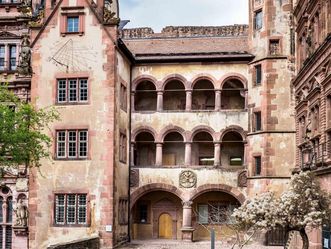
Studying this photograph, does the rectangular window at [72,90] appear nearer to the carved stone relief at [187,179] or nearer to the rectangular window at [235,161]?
the carved stone relief at [187,179]

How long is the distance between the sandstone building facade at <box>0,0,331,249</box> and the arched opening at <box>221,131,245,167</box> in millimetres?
Answer: 66

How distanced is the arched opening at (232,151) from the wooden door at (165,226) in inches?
205

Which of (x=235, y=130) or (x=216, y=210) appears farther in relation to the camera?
(x=216, y=210)

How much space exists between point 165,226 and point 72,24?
1457 cm

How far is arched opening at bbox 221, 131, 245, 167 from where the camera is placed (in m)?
40.0

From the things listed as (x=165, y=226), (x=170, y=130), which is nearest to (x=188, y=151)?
(x=170, y=130)

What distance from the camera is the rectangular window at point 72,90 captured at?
35.4 m

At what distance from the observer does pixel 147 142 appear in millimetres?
39875

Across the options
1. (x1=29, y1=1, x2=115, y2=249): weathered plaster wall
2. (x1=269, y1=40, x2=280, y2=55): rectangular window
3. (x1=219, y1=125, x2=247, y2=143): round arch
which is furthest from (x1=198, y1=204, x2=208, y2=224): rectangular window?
(x1=269, y1=40, x2=280, y2=55): rectangular window

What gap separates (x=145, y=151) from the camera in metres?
40.9

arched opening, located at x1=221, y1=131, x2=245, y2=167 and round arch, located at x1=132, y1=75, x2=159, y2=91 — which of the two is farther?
arched opening, located at x1=221, y1=131, x2=245, y2=167

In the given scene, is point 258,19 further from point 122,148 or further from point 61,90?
point 61,90

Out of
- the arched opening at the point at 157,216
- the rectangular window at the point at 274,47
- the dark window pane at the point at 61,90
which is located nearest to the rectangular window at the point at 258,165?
the arched opening at the point at 157,216

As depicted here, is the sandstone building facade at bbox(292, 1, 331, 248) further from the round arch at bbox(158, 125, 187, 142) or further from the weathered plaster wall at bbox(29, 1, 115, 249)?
the weathered plaster wall at bbox(29, 1, 115, 249)
